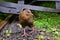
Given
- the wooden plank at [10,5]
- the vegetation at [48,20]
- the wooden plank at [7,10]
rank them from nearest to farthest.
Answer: the vegetation at [48,20], the wooden plank at [7,10], the wooden plank at [10,5]

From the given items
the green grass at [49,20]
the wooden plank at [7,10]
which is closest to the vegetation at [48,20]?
the green grass at [49,20]

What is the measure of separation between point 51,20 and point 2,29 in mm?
1531

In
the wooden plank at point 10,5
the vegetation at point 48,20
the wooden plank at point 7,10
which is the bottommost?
the vegetation at point 48,20

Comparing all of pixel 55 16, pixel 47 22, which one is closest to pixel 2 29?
pixel 47 22

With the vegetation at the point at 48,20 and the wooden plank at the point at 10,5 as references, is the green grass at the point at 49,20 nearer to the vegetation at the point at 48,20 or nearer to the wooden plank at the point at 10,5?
the vegetation at the point at 48,20

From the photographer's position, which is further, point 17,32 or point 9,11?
point 9,11

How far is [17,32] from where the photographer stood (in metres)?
6.00

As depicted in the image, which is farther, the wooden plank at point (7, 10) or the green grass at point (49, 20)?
the wooden plank at point (7, 10)

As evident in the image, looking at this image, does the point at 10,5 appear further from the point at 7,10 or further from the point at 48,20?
the point at 48,20

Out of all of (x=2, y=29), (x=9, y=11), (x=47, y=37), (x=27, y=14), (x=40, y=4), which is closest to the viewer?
(x=27, y=14)

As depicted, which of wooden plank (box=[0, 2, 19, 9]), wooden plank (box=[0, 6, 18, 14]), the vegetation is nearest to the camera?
the vegetation

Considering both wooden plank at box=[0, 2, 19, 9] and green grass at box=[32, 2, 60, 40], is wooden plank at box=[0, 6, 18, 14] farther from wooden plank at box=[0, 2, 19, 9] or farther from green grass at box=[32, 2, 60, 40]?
green grass at box=[32, 2, 60, 40]

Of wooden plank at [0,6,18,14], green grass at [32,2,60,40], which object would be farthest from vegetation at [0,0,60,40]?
wooden plank at [0,6,18,14]

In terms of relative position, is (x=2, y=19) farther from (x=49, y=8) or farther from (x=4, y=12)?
(x=49, y=8)
